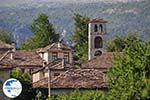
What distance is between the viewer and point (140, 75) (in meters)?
39.4

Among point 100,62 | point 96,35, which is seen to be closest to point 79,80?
point 100,62

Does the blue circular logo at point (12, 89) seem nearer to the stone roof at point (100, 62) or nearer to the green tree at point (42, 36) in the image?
the stone roof at point (100, 62)

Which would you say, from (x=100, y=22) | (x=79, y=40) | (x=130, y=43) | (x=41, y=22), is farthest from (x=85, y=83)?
(x=41, y=22)

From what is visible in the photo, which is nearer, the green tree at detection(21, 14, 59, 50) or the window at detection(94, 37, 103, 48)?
the window at detection(94, 37, 103, 48)

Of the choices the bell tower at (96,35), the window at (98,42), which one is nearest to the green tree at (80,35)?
the window at (98,42)

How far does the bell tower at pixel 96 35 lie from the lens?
4700 inches

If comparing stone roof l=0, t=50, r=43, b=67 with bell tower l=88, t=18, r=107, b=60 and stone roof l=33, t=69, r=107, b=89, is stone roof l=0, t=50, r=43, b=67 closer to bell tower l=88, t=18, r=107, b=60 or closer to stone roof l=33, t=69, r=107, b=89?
stone roof l=33, t=69, r=107, b=89

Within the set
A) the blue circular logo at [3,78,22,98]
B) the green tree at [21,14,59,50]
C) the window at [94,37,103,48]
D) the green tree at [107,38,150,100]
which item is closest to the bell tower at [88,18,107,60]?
the window at [94,37,103,48]

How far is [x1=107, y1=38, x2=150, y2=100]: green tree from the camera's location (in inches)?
1507

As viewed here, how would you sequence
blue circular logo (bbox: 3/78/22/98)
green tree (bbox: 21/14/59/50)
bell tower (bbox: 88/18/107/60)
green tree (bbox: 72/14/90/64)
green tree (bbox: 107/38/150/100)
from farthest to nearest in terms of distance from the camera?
green tree (bbox: 21/14/59/50) < green tree (bbox: 72/14/90/64) < bell tower (bbox: 88/18/107/60) < green tree (bbox: 107/38/150/100) < blue circular logo (bbox: 3/78/22/98)

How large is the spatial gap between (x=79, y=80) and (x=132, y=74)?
58.0 feet

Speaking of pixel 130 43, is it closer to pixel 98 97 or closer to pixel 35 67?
pixel 98 97

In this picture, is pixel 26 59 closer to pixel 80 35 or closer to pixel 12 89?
pixel 80 35

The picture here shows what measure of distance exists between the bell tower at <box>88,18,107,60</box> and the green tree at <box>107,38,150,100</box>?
76.5 metres
